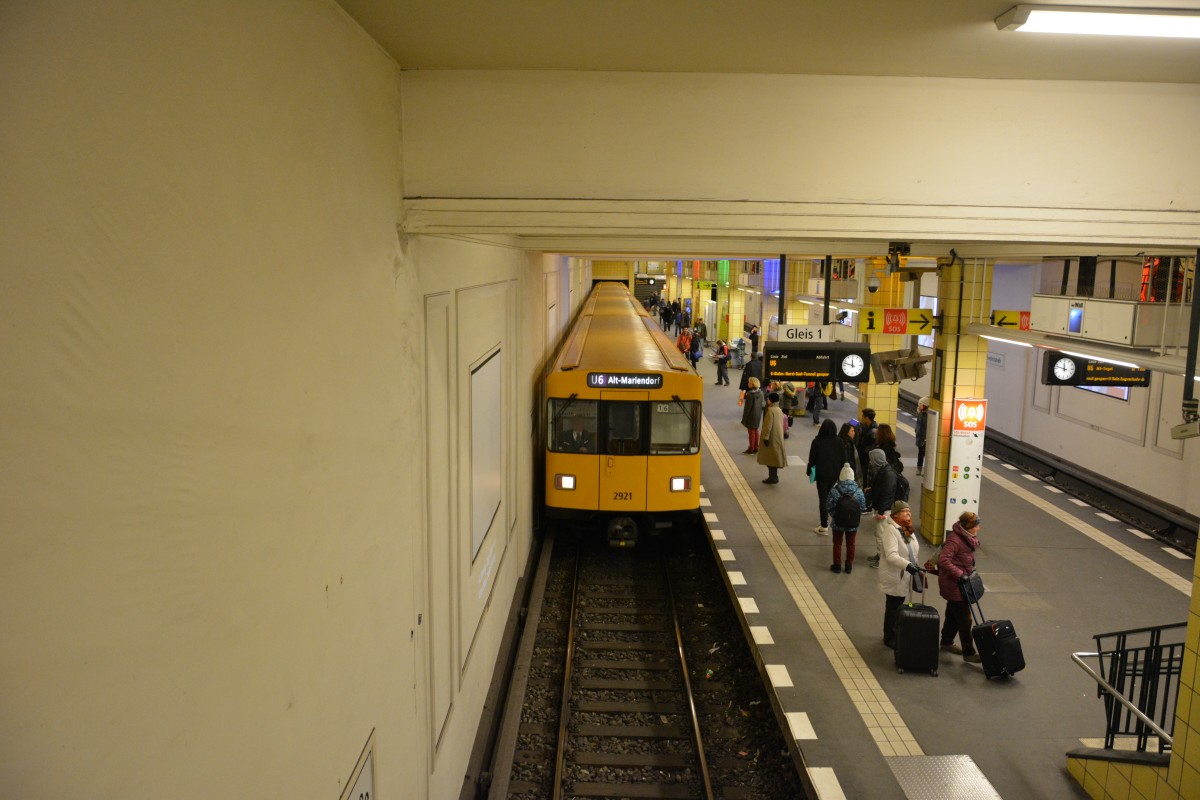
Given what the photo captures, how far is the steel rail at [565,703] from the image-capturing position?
5.50 meters

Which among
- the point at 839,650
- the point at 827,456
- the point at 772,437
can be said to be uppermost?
the point at 827,456

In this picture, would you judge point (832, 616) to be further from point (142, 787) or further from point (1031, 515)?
point (142, 787)

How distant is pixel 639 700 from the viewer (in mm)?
6859

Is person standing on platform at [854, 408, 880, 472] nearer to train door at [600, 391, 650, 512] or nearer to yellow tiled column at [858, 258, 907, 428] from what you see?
yellow tiled column at [858, 258, 907, 428]

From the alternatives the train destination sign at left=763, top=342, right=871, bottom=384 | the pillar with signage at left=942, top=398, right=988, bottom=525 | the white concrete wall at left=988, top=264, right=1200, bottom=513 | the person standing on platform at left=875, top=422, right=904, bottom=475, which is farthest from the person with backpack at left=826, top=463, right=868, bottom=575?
the white concrete wall at left=988, top=264, right=1200, bottom=513

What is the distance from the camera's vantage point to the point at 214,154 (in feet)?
5.74

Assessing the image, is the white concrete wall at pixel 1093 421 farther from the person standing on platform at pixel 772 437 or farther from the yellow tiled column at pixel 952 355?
the person standing on platform at pixel 772 437

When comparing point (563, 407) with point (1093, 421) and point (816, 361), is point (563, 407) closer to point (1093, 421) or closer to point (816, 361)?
point (816, 361)

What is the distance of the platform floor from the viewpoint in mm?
5449

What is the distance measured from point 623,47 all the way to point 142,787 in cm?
264

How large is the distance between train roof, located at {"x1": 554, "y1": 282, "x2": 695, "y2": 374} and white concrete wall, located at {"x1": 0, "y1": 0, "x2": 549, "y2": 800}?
6.19 metres

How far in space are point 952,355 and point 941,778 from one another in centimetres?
625

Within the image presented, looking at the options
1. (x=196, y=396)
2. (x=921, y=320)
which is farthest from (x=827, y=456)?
(x=196, y=396)

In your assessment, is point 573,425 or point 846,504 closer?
point 846,504
